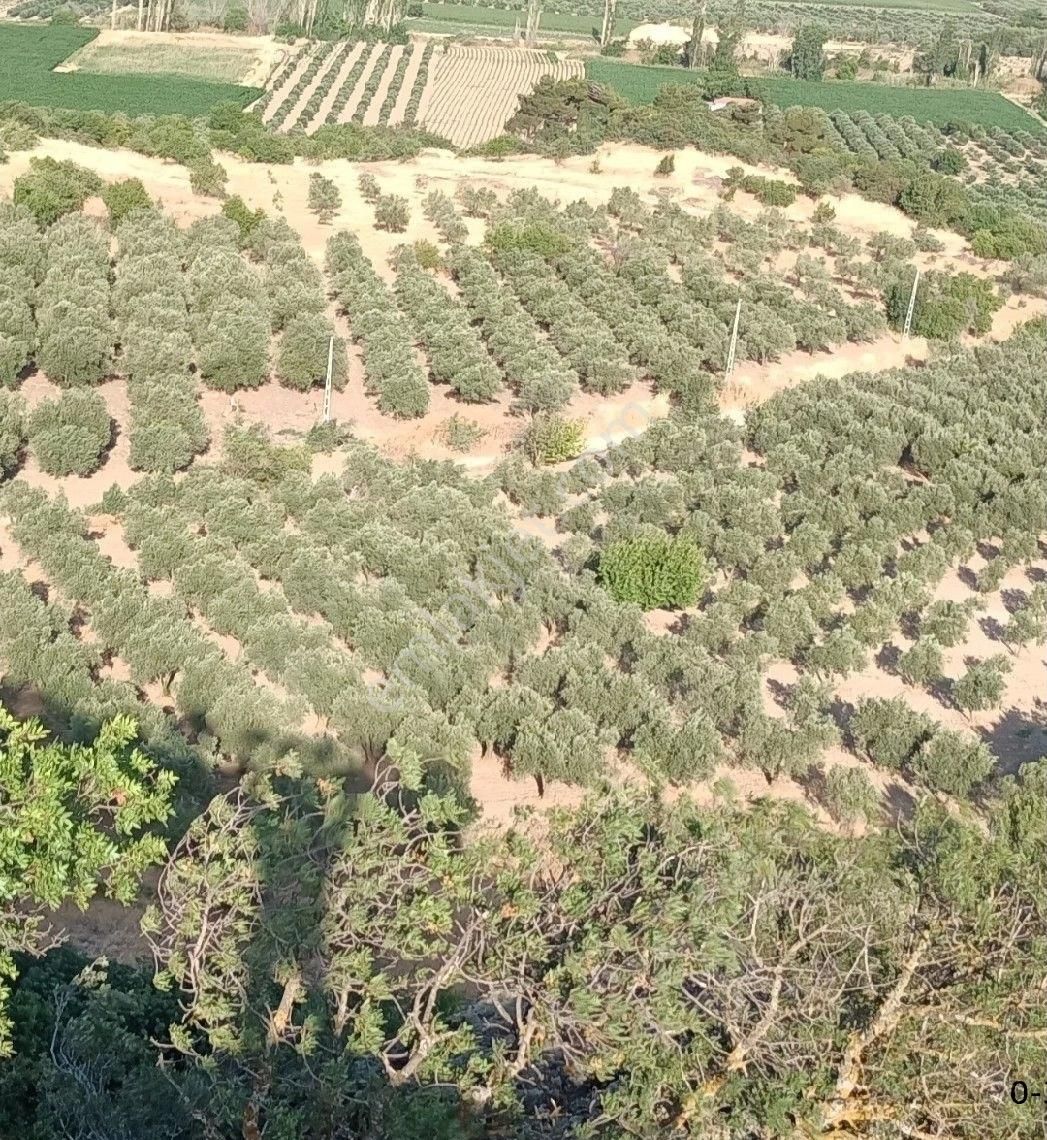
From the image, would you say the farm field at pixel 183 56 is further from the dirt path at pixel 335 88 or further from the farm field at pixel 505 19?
the farm field at pixel 505 19

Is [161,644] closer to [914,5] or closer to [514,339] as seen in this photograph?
[514,339]

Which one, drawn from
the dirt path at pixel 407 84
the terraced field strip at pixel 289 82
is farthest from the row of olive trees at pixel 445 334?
the terraced field strip at pixel 289 82

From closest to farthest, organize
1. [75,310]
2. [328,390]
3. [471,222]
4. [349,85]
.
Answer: [328,390] → [75,310] → [471,222] → [349,85]

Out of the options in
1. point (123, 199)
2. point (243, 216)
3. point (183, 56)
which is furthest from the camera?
point (183, 56)

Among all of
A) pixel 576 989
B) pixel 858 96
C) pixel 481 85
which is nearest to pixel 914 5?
pixel 858 96

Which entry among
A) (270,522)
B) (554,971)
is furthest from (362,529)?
(554,971)

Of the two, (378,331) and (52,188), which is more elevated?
(52,188)
